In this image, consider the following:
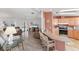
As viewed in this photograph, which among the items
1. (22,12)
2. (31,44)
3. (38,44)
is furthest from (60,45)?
(22,12)

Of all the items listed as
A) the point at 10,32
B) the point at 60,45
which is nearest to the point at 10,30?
the point at 10,32

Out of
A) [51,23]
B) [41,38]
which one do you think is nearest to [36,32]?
[41,38]

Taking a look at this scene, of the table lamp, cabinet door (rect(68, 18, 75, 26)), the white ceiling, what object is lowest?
the table lamp

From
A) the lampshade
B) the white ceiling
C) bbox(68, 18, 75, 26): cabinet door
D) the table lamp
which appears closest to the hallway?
the table lamp

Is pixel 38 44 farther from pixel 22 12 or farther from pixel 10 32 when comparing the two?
pixel 22 12

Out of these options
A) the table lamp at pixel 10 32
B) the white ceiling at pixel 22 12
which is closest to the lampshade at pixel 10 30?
the table lamp at pixel 10 32

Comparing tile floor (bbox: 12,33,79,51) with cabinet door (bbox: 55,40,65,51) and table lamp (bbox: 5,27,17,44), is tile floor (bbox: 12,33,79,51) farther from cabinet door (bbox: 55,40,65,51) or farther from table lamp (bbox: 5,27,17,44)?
table lamp (bbox: 5,27,17,44)

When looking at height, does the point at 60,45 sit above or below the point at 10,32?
below

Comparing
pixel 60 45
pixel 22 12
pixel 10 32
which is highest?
pixel 22 12

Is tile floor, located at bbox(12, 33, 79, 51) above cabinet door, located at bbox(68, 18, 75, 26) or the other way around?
the other way around

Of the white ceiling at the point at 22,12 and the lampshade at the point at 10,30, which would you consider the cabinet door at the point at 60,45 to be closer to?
the white ceiling at the point at 22,12

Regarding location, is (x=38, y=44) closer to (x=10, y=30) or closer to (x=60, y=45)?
(x=60, y=45)

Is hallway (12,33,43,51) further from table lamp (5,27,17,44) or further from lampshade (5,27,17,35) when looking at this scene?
lampshade (5,27,17,35)
